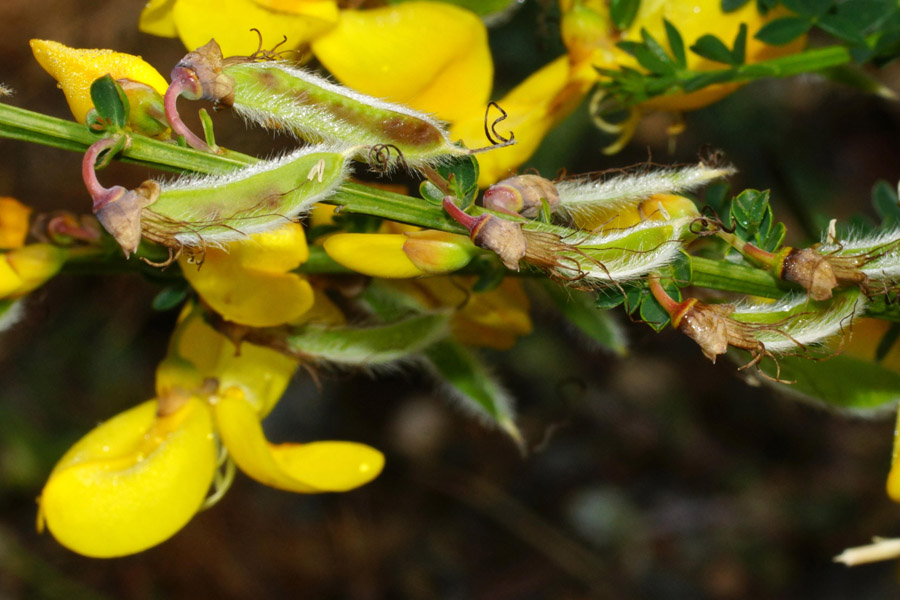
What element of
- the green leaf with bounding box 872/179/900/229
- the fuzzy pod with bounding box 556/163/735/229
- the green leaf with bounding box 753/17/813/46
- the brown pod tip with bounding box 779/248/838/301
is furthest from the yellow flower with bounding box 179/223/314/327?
the green leaf with bounding box 872/179/900/229

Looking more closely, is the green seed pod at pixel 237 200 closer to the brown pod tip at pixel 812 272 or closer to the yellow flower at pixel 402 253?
the yellow flower at pixel 402 253

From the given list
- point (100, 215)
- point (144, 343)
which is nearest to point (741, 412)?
point (144, 343)

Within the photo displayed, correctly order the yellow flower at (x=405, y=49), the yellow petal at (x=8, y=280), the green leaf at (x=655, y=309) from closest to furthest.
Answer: the green leaf at (x=655, y=309) < the yellow petal at (x=8, y=280) < the yellow flower at (x=405, y=49)

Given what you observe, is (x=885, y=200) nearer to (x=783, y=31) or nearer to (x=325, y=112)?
(x=783, y=31)

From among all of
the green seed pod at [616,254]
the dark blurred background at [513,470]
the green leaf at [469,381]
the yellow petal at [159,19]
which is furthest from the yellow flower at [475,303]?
the dark blurred background at [513,470]

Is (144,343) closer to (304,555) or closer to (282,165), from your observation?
(304,555)

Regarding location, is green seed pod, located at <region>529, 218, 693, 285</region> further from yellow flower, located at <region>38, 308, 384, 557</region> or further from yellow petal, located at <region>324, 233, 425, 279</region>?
yellow flower, located at <region>38, 308, 384, 557</region>
